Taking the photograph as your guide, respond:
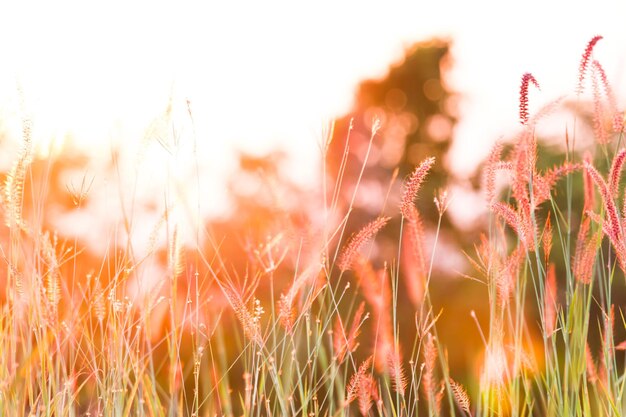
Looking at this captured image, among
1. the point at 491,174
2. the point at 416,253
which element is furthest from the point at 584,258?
the point at 416,253

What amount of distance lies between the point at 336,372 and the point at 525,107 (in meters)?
0.90

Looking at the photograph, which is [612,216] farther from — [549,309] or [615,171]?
[549,309]

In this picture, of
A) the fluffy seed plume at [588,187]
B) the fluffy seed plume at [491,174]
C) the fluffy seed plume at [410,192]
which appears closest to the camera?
the fluffy seed plume at [588,187]

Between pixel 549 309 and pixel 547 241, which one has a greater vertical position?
pixel 547 241

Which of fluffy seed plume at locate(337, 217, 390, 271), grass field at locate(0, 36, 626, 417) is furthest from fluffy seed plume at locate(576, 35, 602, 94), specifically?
fluffy seed plume at locate(337, 217, 390, 271)

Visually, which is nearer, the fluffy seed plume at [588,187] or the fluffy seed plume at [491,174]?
the fluffy seed plume at [588,187]

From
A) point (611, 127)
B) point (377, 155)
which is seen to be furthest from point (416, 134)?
point (611, 127)

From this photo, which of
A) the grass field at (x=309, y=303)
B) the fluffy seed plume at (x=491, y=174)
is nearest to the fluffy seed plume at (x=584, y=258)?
the grass field at (x=309, y=303)

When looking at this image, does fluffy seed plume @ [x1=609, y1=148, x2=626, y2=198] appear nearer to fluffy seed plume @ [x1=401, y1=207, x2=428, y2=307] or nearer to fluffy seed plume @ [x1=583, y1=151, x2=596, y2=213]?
fluffy seed plume @ [x1=583, y1=151, x2=596, y2=213]

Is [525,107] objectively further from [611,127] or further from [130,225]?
[130,225]

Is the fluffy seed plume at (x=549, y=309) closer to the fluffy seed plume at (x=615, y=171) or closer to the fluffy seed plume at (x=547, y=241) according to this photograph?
the fluffy seed plume at (x=547, y=241)

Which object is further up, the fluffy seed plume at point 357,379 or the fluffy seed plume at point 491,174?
the fluffy seed plume at point 491,174

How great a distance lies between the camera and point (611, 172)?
1.89 meters

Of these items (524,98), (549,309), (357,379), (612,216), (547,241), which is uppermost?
(524,98)
